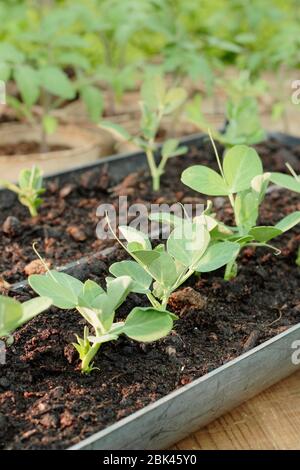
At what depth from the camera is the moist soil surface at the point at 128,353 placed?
2.64ft

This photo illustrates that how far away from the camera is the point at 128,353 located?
0.92 meters

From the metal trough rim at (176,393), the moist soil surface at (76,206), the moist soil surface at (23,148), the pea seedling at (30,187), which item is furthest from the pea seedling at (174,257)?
the moist soil surface at (23,148)

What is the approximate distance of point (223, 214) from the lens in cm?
125

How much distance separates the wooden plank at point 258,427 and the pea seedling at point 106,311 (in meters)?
0.15

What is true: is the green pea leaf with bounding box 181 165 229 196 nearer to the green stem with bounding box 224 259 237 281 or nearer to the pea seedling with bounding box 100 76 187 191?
the green stem with bounding box 224 259 237 281

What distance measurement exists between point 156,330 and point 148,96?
25.6 inches

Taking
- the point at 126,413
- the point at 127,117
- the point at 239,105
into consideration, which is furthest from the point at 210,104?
the point at 126,413

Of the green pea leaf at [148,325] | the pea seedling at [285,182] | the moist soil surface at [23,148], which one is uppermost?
the pea seedling at [285,182]

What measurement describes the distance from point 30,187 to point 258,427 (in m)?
0.53

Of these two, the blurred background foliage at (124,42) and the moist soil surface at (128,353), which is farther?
the blurred background foliage at (124,42)

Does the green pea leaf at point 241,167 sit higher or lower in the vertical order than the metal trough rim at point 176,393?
higher

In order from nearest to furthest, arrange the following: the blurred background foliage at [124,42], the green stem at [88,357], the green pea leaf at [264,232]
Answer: the green stem at [88,357], the green pea leaf at [264,232], the blurred background foliage at [124,42]

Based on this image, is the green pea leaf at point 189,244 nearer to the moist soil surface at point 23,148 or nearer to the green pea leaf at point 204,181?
the green pea leaf at point 204,181

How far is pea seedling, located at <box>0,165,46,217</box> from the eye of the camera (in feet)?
3.98
